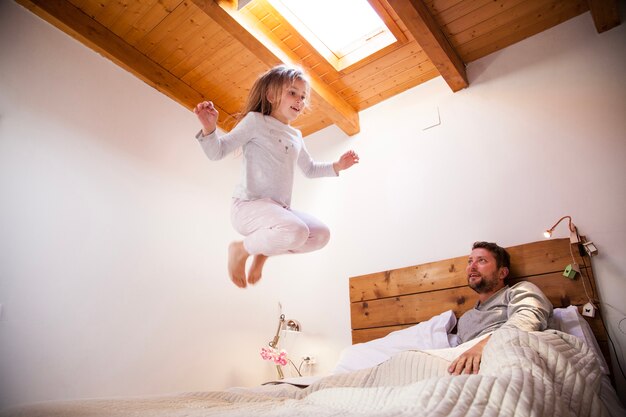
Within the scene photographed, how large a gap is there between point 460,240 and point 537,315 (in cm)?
90

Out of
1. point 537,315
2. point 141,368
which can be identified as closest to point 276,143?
point 537,315

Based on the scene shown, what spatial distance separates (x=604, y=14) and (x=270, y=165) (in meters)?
2.34

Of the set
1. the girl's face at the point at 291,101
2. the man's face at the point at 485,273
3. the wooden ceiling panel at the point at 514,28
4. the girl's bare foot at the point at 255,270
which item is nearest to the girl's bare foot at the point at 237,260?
the girl's bare foot at the point at 255,270

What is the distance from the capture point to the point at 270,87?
1.75 m

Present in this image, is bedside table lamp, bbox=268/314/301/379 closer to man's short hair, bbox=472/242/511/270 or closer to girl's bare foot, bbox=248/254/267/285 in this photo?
girl's bare foot, bbox=248/254/267/285

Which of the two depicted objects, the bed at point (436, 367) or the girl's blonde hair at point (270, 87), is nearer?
the bed at point (436, 367)

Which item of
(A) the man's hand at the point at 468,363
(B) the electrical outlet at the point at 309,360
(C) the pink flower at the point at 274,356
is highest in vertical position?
(A) the man's hand at the point at 468,363

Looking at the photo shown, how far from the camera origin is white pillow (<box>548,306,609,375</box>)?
196cm

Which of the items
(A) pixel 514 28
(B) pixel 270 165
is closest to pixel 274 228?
(B) pixel 270 165

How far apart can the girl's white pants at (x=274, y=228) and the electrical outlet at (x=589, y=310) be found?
1500mm

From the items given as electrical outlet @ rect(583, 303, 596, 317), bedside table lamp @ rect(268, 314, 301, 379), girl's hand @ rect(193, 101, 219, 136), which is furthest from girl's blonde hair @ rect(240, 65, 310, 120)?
bedside table lamp @ rect(268, 314, 301, 379)

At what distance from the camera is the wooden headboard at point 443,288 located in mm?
2242

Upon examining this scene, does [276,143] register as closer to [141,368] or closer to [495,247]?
[495,247]

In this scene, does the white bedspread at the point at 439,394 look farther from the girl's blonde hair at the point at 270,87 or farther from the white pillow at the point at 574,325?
the girl's blonde hair at the point at 270,87
